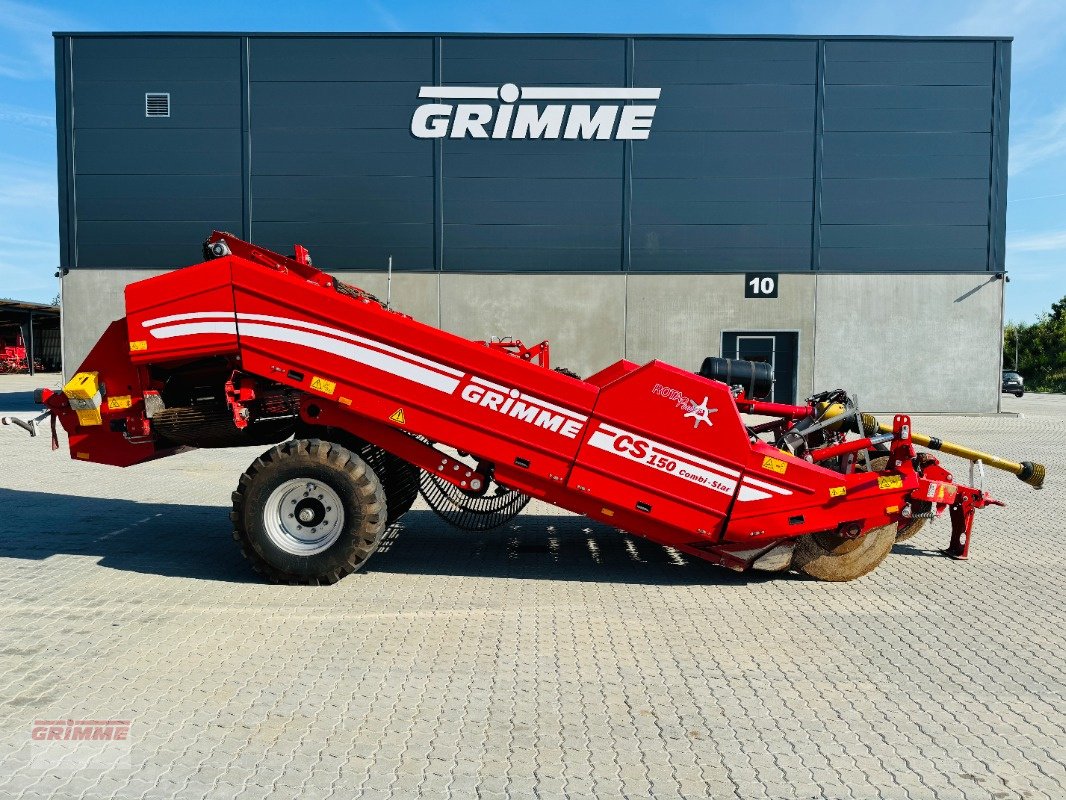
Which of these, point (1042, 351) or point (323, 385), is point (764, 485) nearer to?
point (323, 385)

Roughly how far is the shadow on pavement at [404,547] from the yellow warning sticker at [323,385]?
144 centimetres

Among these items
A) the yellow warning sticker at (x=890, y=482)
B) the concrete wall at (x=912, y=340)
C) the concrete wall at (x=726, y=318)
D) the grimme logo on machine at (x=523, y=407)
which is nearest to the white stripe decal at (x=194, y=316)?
the grimme logo on machine at (x=523, y=407)

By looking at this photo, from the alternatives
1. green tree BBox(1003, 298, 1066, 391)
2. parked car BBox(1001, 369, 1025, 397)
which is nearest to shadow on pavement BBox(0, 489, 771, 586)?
parked car BBox(1001, 369, 1025, 397)

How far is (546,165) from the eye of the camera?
20.7 meters

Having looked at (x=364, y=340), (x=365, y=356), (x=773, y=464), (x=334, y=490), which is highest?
(x=364, y=340)

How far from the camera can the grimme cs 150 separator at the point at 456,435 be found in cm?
513

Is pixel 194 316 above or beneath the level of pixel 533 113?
beneath

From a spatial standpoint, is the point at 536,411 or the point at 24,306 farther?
the point at 24,306

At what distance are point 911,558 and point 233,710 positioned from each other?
17.5 feet

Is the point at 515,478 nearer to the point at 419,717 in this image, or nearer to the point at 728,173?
the point at 419,717

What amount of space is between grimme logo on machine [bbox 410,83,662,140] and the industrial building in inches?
2.2

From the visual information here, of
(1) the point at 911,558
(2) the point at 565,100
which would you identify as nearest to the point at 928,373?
(2) the point at 565,100

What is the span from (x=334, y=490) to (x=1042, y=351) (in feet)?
186
